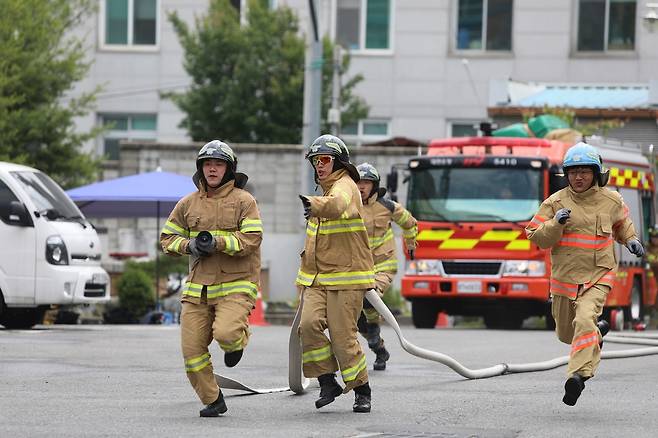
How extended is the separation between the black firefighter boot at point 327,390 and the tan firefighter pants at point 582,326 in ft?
4.95

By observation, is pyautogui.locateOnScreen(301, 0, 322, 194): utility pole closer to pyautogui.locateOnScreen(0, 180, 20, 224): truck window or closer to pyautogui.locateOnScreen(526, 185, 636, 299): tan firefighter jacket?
pyautogui.locateOnScreen(0, 180, 20, 224): truck window

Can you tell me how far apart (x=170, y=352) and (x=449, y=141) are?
871 centimetres

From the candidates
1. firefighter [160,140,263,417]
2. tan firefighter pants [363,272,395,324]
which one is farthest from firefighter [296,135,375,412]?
tan firefighter pants [363,272,395,324]

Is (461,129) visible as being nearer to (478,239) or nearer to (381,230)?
(478,239)

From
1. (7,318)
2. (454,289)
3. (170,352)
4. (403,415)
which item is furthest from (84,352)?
(454,289)

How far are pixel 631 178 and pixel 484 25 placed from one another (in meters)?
17.2

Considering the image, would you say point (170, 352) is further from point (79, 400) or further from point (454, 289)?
point (454, 289)

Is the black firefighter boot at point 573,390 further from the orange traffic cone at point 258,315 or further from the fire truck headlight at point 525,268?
the orange traffic cone at point 258,315

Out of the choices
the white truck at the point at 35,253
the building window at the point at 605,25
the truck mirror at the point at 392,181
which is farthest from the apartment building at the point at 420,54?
the white truck at the point at 35,253

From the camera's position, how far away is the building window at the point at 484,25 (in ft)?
139

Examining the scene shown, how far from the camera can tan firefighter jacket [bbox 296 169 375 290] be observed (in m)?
10.6

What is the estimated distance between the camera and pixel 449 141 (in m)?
24.1

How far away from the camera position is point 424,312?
24.3 meters

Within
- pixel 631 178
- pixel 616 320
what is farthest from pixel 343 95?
pixel 616 320
